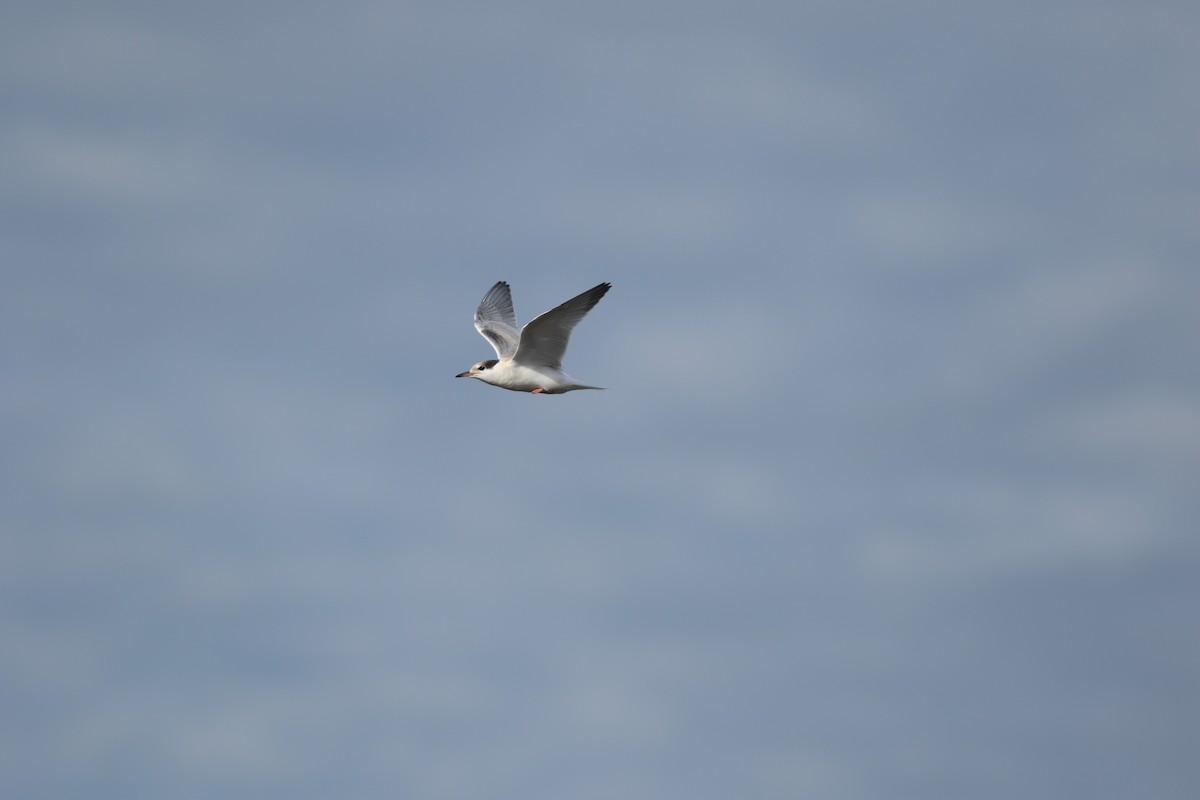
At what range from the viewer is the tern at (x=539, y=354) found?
36.2 metres

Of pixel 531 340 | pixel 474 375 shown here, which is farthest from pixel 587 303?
pixel 474 375

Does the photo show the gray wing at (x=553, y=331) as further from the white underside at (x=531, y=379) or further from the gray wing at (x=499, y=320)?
the gray wing at (x=499, y=320)

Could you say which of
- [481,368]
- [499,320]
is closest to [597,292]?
[481,368]

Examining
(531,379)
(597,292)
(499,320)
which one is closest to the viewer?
(597,292)

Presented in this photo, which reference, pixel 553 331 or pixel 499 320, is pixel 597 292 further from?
pixel 499 320

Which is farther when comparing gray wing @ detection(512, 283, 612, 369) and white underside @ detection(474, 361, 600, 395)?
white underside @ detection(474, 361, 600, 395)

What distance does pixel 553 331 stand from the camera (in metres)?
37.0

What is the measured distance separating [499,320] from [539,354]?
7.64 metres

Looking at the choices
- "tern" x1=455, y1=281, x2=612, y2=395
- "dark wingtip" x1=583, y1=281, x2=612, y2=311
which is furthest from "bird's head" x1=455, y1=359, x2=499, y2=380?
"dark wingtip" x1=583, y1=281, x2=612, y2=311

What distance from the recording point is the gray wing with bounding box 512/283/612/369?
118ft

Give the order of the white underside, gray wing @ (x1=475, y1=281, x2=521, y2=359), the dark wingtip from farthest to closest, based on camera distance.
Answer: gray wing @ (x1=475, y1=281, x2=521, y2=359)
the white underside
the dark wingtip

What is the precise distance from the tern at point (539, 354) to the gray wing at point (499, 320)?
4cm

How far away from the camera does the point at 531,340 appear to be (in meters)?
37.3

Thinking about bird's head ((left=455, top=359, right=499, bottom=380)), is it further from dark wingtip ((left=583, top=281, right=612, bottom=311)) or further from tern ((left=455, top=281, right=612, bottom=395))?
dark wingtip ((left=583, top=281, right=612, bottom=311))
